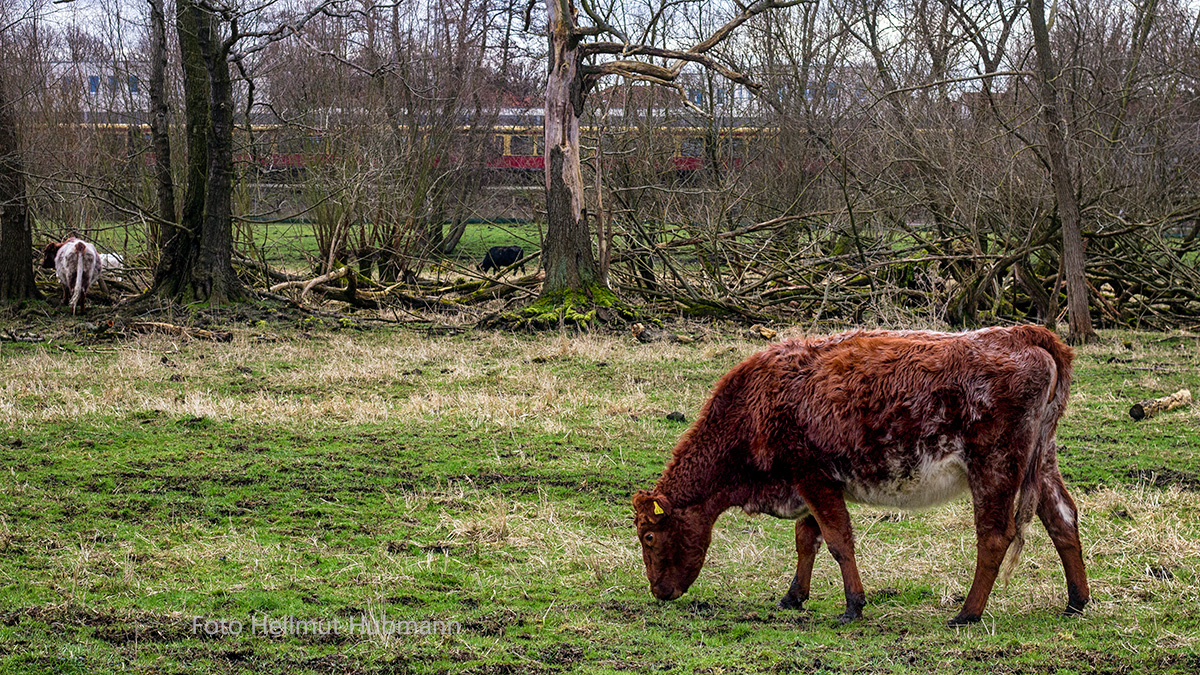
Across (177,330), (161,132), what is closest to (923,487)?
(177,330)

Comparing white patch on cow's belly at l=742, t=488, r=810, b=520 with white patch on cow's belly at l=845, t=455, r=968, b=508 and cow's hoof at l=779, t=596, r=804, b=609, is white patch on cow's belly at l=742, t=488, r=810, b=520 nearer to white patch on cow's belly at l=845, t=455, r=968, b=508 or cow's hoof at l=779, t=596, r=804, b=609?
white patch on cow's belly at l=845, t=455, r=968, b=508

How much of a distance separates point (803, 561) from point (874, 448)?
68 cm

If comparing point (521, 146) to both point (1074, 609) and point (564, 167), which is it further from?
point (1074, 609)

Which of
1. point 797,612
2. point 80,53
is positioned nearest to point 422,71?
point 80,53

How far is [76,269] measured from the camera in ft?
52.2

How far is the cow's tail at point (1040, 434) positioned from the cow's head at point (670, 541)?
140 centimetres

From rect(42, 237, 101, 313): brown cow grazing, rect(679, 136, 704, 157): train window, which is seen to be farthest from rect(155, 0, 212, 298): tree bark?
rect(679, 136, 704, 157): train window

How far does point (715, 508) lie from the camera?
17.1 ft

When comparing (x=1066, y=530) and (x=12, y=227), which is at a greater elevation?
(x=12, y=227)

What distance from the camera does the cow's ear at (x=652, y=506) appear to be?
16.8ft

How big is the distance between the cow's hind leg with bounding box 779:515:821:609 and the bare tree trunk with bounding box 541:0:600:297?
35.4 feet

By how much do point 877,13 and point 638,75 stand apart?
5.45m

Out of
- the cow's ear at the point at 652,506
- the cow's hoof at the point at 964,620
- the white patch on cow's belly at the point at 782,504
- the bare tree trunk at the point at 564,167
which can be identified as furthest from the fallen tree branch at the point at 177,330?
the cow's hoof at the point at 964,620

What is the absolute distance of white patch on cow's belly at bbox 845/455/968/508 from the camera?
4.74 m
